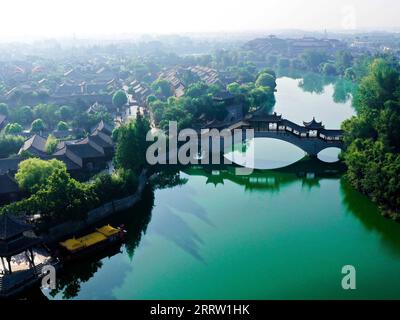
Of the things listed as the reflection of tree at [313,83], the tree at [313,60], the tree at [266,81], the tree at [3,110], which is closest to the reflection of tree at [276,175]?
the tree at [3,110]

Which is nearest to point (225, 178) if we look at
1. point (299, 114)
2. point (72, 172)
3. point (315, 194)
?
point (315, 194)

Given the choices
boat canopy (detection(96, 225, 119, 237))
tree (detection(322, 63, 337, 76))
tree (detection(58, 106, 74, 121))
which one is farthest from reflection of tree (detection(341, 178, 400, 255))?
tree (detection(322, 63, 337, 76))

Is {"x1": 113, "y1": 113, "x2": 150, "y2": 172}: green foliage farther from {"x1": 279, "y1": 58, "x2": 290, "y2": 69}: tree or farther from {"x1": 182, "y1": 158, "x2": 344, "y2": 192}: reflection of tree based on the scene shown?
{"x1": 279, "y1": 58, "x2": 290, "y2": 69}: tree

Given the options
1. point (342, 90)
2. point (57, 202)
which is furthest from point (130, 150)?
point (342, 90)
